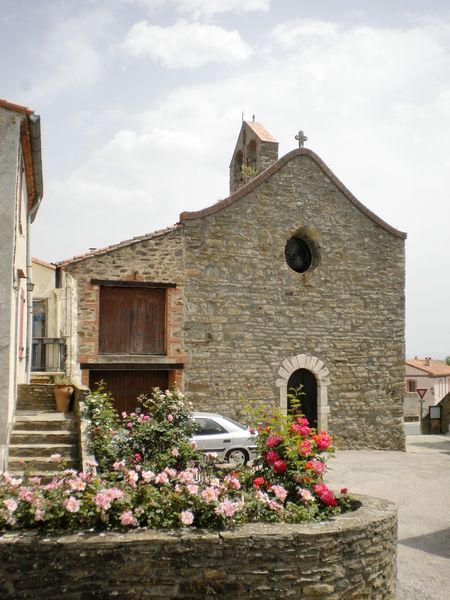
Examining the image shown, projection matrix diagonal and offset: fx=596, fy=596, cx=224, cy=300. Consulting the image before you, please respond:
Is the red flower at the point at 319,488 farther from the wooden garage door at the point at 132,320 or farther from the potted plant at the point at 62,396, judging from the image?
the wooden garage door at the point at 132,320

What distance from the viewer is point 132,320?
47.8ft

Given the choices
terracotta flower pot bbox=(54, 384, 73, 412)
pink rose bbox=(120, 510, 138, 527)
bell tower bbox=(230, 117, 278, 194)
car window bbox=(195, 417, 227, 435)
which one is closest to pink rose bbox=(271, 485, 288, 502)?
pink rose bbox=(120, 510, 138, 527)

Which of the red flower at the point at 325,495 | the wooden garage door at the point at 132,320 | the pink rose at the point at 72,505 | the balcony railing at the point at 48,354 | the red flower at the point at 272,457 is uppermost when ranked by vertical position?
the wooden garage door at the point at 132,320

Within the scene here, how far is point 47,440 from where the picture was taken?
9094 millimetres

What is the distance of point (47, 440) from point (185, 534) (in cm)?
480

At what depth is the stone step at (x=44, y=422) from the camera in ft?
30.9

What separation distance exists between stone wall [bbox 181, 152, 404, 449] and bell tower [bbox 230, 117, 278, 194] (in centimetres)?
98

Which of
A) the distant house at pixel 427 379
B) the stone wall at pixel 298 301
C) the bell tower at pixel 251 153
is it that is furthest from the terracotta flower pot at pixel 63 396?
the distant house at pixel 427 379

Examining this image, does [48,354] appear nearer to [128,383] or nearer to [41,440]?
[128,383]

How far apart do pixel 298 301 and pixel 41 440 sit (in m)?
8.79

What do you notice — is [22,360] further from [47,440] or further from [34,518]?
[34,518]

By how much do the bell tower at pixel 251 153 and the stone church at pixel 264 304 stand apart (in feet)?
0.15

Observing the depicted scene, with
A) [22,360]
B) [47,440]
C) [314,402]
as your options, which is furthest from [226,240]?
[47,440]

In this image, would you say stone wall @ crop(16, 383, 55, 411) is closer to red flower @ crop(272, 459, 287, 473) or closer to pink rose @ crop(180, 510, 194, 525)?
red flower @ crop(272, 459, 287, 473)
